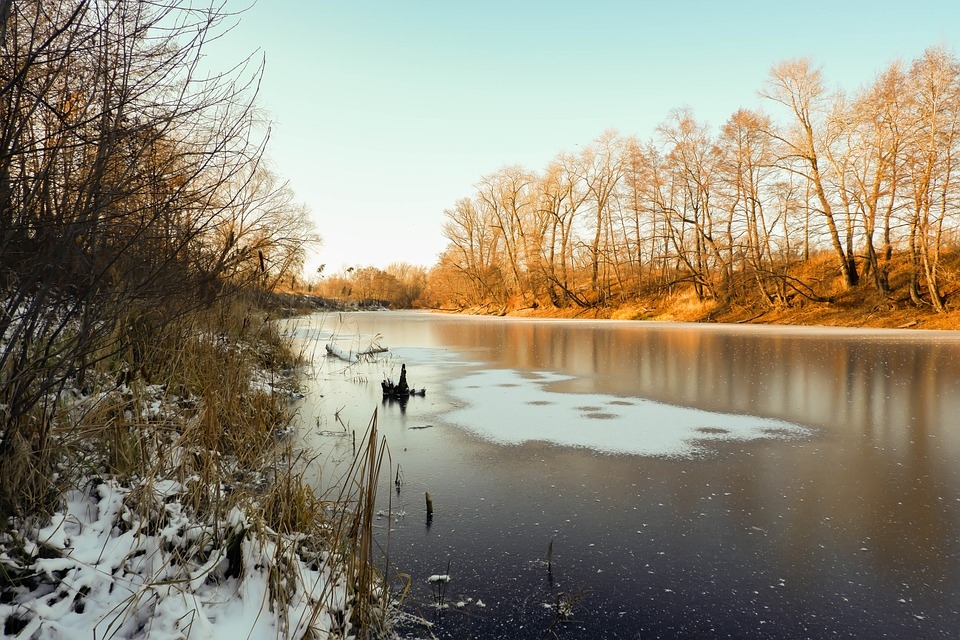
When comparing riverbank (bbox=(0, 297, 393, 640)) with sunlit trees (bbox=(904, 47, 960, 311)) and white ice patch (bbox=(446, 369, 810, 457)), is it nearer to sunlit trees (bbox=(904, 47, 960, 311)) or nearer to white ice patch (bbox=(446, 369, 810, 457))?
white ice patch (bbox=(446, 369, 810, 457))

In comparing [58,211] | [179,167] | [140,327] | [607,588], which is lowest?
[607,588]

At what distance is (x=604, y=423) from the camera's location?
19.1 feet

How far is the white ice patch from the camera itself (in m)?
5.06

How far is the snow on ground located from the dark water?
1.87 feet

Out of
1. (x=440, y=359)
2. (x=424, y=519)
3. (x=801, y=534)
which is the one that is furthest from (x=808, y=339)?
(x=424, y=519)

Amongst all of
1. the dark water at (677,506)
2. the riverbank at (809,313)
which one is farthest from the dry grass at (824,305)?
the dark water at (677,506)

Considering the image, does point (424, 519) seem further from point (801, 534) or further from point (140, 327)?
point (140, 327)

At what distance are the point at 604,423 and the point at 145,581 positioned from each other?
4.73m

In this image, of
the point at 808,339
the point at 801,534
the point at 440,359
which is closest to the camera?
the point at 801,534

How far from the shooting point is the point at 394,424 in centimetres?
588

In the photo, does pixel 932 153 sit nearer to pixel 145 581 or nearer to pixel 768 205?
pixel 768 205

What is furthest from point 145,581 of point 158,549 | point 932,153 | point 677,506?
point 932,153

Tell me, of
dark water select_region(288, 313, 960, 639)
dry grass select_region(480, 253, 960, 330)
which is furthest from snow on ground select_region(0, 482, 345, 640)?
dry grass select_region(480, 253, 960, 330)

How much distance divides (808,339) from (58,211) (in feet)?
59.0
